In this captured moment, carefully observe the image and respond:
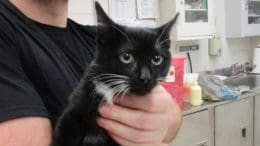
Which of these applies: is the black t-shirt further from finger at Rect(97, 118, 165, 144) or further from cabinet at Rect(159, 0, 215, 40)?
cabinet at Rect(159, 0, 215, 40)

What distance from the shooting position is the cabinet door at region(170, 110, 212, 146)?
6.56 ft

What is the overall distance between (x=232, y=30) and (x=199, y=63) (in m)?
0.47

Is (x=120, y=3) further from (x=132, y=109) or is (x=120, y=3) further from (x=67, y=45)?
(x=132, y=109)

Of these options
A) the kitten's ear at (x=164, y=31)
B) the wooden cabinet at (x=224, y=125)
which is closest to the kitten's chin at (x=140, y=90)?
the kitten's ear at (x=164, y=31)

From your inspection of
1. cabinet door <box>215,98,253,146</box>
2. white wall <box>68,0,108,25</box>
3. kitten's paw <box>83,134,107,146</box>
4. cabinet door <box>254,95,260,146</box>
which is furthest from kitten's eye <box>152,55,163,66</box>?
cabinet door <box>254,95,260,146</box>

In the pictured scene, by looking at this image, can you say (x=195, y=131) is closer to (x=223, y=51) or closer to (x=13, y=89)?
(x=223, y=51)

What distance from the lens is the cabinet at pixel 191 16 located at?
247cm

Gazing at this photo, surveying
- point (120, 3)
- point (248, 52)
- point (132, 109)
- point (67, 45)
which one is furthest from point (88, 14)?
point (248, 52)

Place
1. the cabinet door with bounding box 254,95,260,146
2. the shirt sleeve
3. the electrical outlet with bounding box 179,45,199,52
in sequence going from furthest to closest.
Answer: the electrical outlet with bounding box 179,45,199,52 < the cabinet door with bounding box 254,95,260,146 < the shirt sleeve

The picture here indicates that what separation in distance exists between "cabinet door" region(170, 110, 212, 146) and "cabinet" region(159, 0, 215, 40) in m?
0.64

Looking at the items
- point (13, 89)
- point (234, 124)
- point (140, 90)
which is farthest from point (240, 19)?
point (13, 89)

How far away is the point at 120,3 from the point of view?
233cm

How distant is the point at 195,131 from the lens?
209 cm

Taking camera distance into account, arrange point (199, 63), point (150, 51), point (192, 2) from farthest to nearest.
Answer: point (199, 63) < point (192, 2) < point (150, 51)
